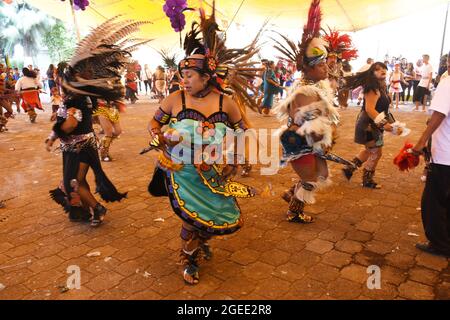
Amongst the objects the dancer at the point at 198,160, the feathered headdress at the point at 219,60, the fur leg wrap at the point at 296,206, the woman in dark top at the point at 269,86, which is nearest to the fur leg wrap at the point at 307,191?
the fur leg wrap at the point at 296,206

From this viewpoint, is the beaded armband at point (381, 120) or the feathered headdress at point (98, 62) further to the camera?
the beaded armband at point (381, 120)

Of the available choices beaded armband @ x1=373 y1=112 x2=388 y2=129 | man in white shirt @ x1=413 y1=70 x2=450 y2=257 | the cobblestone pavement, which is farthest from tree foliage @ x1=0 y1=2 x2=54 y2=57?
man in white shirt @ x1=413 y1=70 x2=450 y2=257

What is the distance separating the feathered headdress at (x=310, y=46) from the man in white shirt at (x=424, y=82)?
10989 millimetres

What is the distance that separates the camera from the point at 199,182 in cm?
292

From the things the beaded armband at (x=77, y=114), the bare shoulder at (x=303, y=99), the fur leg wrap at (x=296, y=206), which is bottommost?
the fur leg wrap at (x=296, y=206)

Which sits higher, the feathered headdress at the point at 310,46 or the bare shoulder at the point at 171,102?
the feathered headdress at the point at 310,46

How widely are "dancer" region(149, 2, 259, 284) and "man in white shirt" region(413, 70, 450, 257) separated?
173 centimetres

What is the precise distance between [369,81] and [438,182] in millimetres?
2228

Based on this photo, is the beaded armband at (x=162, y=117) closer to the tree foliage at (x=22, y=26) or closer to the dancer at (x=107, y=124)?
the dancer at (x=107, y=124)

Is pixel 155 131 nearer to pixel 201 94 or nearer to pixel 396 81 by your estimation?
pixel 201 94

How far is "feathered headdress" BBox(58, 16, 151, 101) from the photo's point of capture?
3711 mm

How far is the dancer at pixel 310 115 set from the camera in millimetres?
3699

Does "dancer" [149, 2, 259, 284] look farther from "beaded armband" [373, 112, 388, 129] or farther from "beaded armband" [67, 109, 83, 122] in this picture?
"beaded armband" [373, 112, 388, 129]
